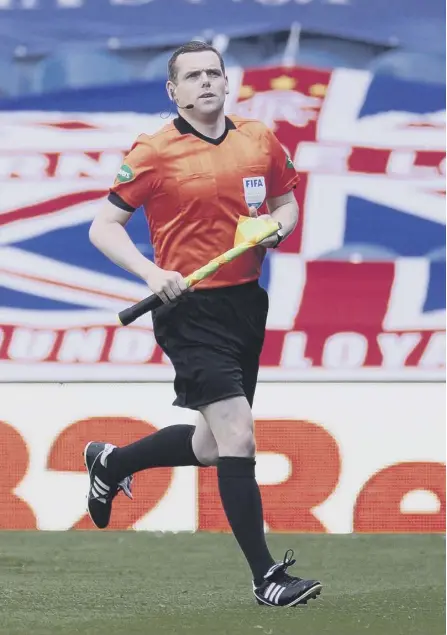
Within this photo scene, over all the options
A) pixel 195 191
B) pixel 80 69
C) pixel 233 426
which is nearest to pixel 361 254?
pixel 80 69

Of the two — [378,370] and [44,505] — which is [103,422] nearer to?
[44,505]

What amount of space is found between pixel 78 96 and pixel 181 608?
3.34m

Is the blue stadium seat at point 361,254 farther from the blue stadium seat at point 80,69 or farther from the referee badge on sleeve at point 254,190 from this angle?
the referee badge on sleeve at point 254,190

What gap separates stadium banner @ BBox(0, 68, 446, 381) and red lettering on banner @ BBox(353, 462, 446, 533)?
45cm

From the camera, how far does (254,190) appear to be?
5.12m

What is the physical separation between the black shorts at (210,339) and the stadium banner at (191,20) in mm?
2848

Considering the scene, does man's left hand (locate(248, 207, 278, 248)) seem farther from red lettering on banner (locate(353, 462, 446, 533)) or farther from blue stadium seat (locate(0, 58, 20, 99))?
blue stadium seat (locate(0, 58, 20, 99))

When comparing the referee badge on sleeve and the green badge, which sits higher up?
the green badge

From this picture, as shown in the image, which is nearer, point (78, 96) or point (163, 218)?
point (163, 218)

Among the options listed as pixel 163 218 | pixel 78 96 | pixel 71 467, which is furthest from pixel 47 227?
pixel 163 218

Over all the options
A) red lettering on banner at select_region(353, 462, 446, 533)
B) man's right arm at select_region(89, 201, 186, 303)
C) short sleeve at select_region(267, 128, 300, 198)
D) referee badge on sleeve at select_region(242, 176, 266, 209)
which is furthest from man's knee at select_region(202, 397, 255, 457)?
red lettering on banner at select_region(353, 462, 446, 533)

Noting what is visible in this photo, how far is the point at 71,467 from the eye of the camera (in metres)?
7.69

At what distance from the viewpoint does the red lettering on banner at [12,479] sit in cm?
768

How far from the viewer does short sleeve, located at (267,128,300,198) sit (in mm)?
5238
